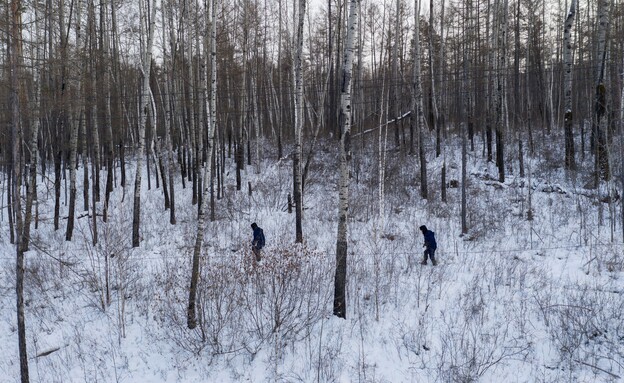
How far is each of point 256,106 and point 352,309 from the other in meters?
16.0

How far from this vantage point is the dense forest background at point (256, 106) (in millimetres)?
8516

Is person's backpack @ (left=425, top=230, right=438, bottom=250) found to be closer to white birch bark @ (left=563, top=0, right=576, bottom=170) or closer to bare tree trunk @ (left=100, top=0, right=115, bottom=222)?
white birch bark @ (left=563, top=0, right=576, bottom=170)

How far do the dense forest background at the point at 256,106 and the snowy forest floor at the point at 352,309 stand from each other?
68 centimetres

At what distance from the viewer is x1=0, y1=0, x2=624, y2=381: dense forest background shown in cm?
852

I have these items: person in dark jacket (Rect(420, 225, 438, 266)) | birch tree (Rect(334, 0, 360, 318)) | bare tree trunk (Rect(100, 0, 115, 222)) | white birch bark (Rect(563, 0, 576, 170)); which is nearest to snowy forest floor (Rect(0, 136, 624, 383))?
person in dark jacket (Rect(420, 225, 438, 266))

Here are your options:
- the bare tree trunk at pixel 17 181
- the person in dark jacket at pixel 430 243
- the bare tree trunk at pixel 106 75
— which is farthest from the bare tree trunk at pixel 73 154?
the person in dark jacket at pixel 430 243

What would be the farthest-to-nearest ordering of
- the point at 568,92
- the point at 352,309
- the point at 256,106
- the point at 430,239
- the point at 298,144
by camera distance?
the point at 256,106
the point at 568,92
the point at 298,144
the point at 430,239
the point at 352,309

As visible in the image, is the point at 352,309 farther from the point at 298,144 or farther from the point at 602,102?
the point at 602,102

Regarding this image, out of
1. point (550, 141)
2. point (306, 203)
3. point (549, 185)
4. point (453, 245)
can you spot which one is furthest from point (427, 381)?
point (550, 141)

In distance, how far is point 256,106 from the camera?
21172mm

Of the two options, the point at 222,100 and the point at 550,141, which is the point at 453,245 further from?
the point at 222,100

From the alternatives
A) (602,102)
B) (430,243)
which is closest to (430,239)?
(430,243)

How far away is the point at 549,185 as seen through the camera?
45.9ft

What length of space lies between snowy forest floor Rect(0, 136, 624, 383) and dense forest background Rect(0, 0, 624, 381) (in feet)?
2.22
